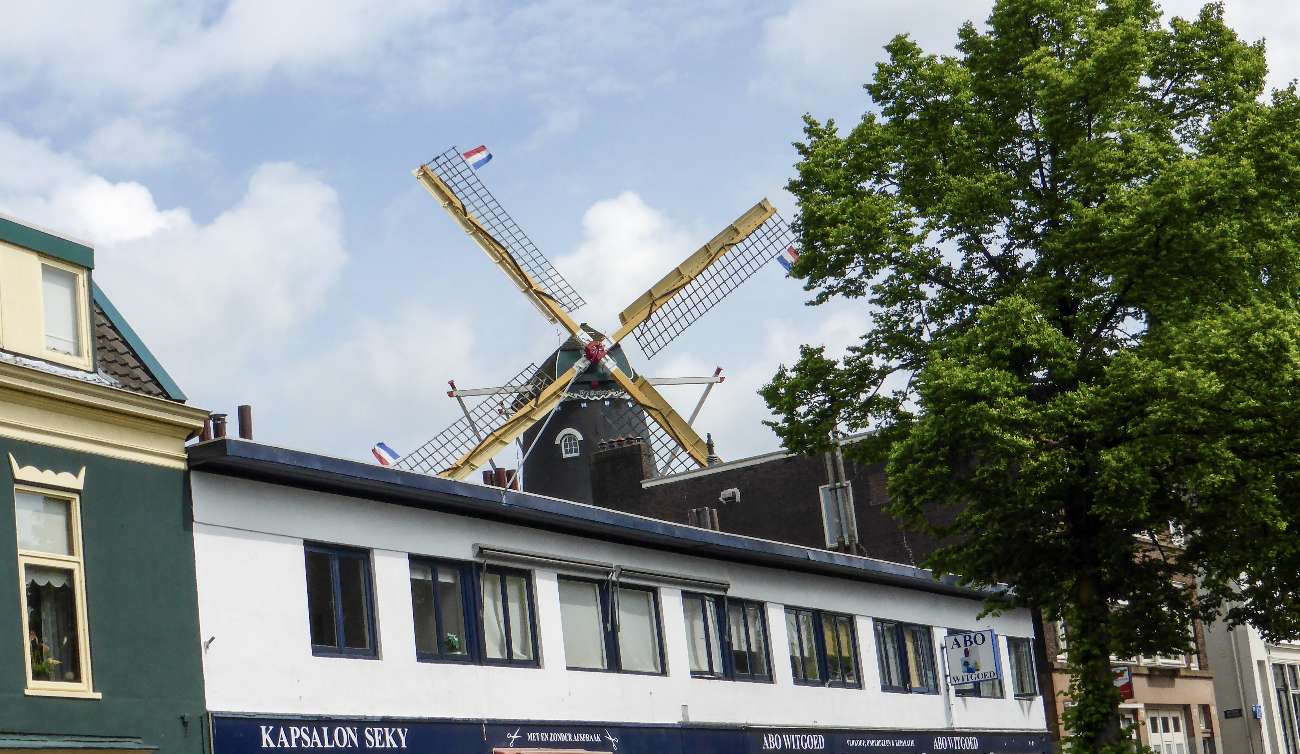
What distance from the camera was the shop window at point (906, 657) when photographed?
39500 millimetres

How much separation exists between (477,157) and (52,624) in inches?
1698

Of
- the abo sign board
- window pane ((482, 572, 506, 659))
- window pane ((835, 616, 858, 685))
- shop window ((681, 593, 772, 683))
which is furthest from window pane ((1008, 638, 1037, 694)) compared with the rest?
window pane ((482, 572, 506, 659))

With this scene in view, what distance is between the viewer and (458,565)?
26828 millimetres

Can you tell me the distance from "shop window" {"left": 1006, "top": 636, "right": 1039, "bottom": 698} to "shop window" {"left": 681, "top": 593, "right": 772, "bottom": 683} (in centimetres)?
1278

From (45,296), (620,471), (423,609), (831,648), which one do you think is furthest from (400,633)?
(620,471)

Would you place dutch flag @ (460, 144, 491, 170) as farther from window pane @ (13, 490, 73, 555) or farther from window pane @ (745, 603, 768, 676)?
window pane @ (13, 490, 73, 555)

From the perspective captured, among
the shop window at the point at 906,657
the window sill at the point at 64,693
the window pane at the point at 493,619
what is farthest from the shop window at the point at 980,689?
the window sill at the point at 64,693

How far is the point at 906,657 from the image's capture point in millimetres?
40500

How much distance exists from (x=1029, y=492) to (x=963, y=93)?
8194mm

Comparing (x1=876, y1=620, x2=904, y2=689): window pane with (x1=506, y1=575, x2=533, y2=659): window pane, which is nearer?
(x1=506, y1=575, x2=533, y2=659): window pane

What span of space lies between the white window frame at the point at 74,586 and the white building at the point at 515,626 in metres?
2.02

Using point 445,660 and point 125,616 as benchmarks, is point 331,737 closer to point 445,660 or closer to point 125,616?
point 445,660

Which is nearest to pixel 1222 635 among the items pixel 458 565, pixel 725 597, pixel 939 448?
pixel 725 597

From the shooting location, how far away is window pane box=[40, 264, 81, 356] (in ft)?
67.4
